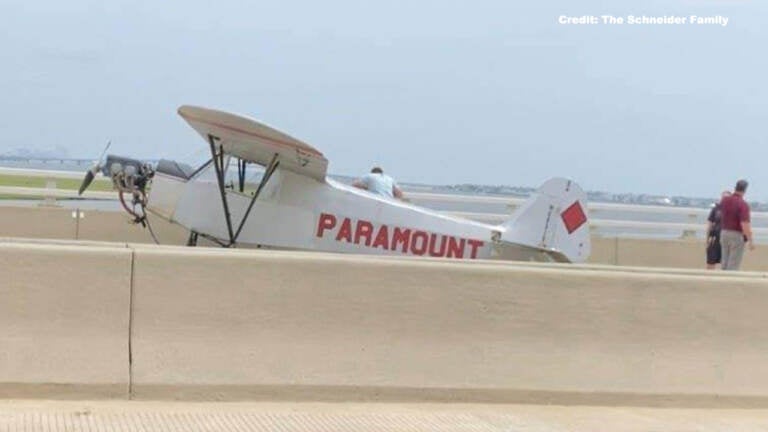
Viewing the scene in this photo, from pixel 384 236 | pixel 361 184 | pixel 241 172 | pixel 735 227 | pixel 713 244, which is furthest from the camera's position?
pixel 713 244

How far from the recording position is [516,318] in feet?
21.3

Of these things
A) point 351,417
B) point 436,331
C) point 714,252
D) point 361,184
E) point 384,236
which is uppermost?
point 361,184

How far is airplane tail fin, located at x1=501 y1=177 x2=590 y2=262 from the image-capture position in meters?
14.3

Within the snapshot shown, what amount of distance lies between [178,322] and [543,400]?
94.2 inches

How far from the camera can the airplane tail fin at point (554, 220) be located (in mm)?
14328

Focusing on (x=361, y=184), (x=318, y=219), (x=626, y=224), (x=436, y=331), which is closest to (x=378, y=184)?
(x=361, y=184)

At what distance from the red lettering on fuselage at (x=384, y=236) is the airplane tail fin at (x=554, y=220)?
4.95 ft

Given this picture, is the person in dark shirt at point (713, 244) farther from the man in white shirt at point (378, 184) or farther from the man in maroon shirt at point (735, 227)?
the man in white shirt at point (378, 184)

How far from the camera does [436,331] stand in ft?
20.9

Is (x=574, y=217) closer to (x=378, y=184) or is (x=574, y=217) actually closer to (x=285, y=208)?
(x=378, y=184)

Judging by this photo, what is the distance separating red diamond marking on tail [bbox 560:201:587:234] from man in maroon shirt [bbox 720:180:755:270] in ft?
6.65

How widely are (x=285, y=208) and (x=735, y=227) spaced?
6.44 metres

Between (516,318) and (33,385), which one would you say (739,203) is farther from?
(33,385)

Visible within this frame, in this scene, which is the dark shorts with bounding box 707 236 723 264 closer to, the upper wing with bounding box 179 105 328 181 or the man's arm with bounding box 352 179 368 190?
the man's arm with bounding box 352 179 368 190
